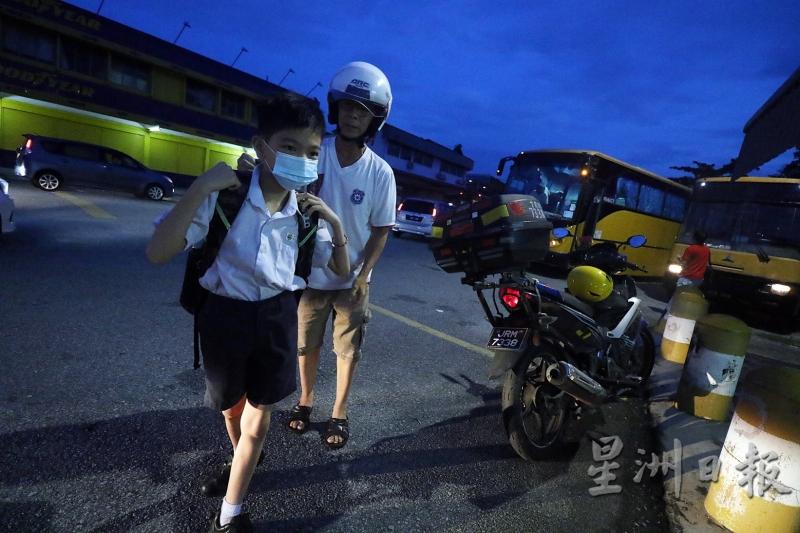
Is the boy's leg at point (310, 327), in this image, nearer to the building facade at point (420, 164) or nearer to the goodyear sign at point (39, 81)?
the goodyear sign at point (39, 81)

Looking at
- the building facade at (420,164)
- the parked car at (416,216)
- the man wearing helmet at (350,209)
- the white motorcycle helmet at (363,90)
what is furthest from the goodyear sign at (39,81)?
the man wearing helmet at (350,209)

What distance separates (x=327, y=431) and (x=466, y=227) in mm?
1581

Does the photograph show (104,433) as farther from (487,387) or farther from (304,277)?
(487,387)

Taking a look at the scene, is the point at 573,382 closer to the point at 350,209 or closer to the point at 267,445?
the point at 350,209

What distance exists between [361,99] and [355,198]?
550 millimetres

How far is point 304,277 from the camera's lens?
202 cm

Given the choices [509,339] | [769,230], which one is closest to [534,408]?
[509,339]

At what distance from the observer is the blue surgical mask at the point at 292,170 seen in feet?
5.61

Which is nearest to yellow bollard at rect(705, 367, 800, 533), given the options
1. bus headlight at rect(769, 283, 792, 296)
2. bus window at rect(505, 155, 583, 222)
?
bus headlight at rect(769, 283, 792, 296)

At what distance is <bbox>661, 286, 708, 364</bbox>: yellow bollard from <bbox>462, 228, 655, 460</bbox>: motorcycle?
1874mm

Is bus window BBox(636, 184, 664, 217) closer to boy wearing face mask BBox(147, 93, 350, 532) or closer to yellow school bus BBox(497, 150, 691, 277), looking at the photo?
yellow school bus BBox(497, 150, 691, 277)

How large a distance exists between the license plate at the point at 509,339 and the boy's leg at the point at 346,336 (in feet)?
2.85

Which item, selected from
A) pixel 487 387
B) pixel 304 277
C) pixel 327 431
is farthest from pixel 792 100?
pixel 327 431

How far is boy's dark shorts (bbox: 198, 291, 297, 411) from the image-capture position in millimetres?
1757
